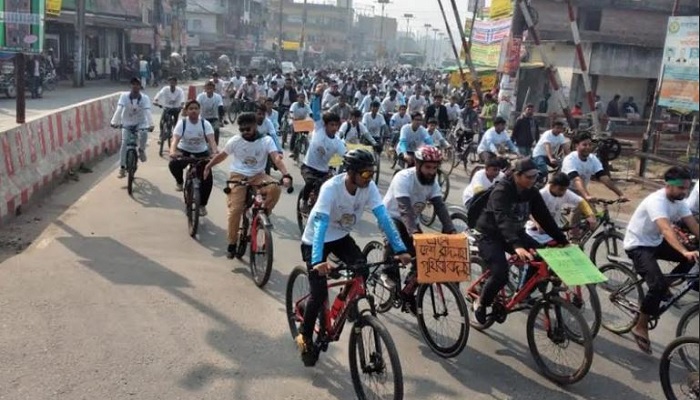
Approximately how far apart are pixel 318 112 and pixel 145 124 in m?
8.58

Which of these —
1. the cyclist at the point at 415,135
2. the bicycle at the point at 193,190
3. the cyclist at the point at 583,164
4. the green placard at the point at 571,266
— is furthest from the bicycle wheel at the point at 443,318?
the cyclist at the point at 415,135

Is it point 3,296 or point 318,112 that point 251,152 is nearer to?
point 3,296

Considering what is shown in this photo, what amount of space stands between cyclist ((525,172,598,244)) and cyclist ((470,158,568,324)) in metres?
0.81

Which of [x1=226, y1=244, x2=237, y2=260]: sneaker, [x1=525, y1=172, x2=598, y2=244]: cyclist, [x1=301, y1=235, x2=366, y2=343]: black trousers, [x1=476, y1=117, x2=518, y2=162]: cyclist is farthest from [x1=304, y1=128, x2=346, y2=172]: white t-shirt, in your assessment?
[x1=301, y1=235, x2=366, y2=343]: black trousers

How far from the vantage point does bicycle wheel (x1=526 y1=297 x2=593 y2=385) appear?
4957 mm

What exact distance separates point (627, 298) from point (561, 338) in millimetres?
1409

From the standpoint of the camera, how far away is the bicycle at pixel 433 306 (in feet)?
17.7

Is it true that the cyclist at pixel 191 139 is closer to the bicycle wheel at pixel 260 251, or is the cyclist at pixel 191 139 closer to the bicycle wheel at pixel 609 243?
the bicycle wheel at pixel 260 251

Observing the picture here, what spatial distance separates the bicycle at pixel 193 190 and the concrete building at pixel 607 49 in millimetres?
19414

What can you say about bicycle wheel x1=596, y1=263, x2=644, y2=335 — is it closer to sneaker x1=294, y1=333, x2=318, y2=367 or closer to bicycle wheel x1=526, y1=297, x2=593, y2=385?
bicycle wheel x1=526, y1=297, x2=593, y2=385

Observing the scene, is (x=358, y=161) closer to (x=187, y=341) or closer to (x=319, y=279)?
(x=319, y=279)

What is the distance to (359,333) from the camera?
4.49 metres

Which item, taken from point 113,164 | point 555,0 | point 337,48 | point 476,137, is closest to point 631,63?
point 555,0

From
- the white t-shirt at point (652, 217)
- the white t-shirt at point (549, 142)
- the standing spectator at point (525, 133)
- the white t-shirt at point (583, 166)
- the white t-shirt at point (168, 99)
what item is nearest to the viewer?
the white t-shirt at point (652, 217)
